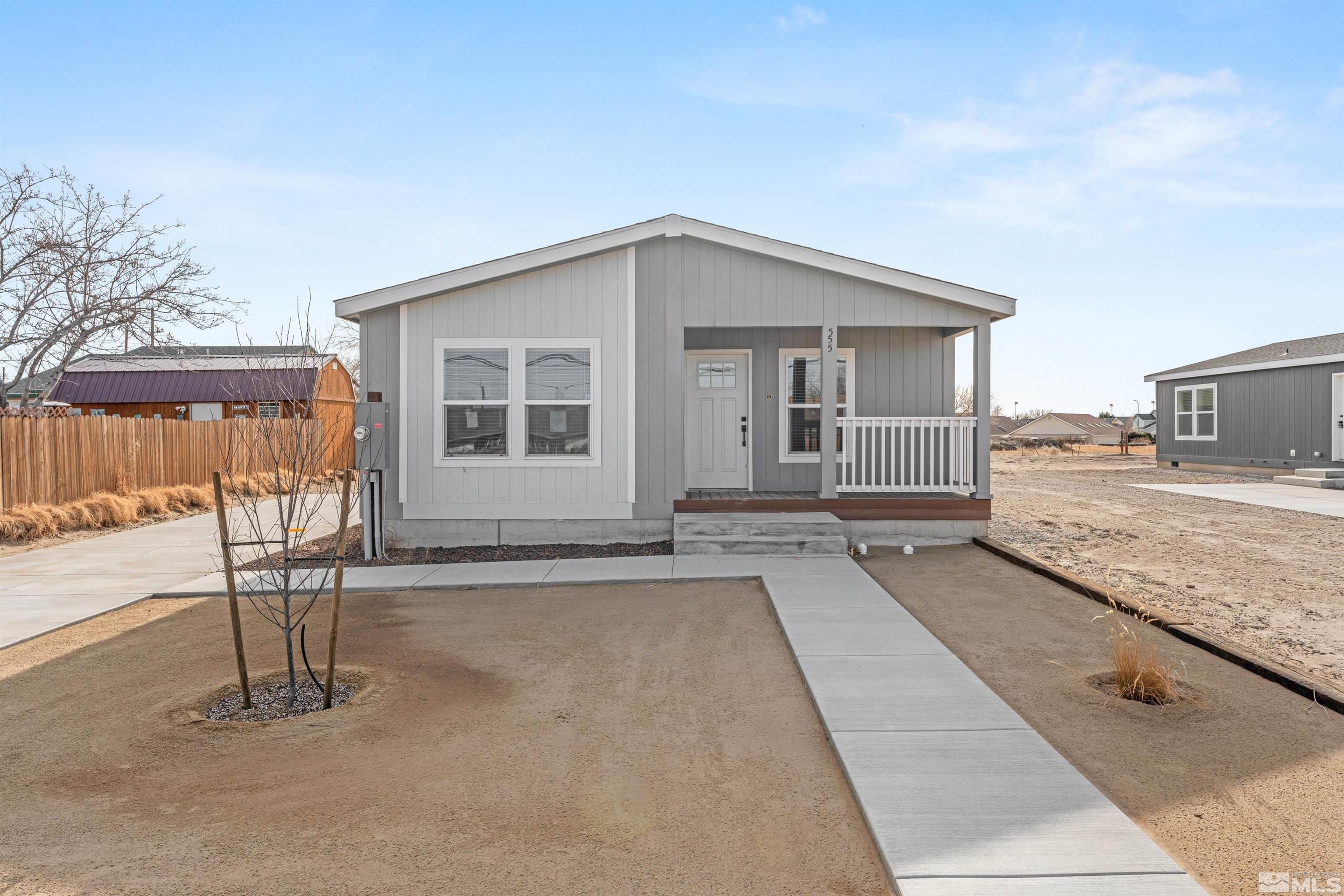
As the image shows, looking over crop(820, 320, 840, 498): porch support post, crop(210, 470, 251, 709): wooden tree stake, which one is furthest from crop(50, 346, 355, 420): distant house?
crop(210, 470, 251, 709): wooden tree stake

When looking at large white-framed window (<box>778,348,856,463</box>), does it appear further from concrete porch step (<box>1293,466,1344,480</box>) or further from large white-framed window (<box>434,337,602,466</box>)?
concrete porch step (<box>1293,466,1344,480</box>)

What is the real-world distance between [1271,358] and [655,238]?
17398mm

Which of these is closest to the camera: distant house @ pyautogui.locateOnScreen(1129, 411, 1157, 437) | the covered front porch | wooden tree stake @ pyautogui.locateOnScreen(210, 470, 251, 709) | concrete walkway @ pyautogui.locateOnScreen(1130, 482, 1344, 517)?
wooden tree stake @ pyautogui.locateOnScreen(210, 470, 251, 709)

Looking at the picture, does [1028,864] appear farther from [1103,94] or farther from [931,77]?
[1103,94]

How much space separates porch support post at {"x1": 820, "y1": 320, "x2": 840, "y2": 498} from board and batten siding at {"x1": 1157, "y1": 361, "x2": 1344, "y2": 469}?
47.2 ft

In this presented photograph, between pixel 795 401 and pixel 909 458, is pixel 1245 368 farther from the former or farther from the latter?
pixel 795 401

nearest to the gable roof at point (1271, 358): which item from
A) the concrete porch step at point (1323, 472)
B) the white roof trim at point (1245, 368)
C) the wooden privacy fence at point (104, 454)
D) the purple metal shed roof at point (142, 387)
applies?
the white roof trim at point (1245, 368)

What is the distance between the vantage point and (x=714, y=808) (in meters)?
3.01

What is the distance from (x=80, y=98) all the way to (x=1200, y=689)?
1549 centimetres

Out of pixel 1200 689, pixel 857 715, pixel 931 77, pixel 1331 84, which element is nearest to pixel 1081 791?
pixel 857 715

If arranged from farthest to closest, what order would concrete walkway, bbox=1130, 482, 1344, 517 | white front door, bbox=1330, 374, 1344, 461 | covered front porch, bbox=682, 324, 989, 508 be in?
white front door, bbox=1330, 374, 1344, 461 → concrete walkway, bbox=1130, 482, 1344, 517 → covered front porch, bbox=682, 324, 989, 508

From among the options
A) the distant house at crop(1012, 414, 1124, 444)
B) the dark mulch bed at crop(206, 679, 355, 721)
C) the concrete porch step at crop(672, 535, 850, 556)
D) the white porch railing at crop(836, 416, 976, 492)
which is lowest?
the dark mulch bed at crop(206, 679, 355, 721)

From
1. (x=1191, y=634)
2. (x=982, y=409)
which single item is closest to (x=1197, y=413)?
(x=982, y=409)

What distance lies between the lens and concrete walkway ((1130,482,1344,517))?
40.3 ft
